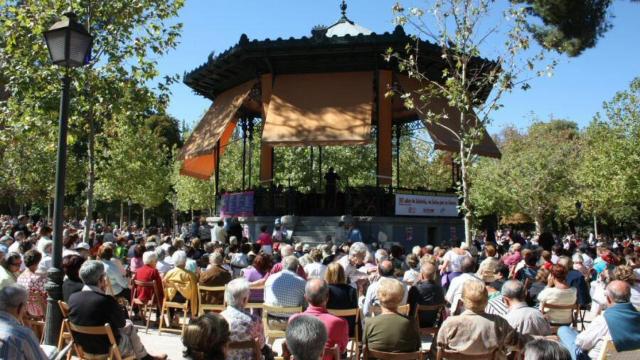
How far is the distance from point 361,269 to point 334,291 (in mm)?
2476

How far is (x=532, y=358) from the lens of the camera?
2.93 m

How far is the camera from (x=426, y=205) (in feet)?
54.9

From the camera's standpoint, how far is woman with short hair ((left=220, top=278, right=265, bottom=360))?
14.5 ft

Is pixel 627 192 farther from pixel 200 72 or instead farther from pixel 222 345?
pixel 222 345

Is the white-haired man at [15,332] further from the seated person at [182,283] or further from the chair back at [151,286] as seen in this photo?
the chair back at [151,286]

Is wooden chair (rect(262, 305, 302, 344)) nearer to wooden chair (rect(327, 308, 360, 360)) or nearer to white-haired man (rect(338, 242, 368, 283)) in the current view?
wooden chair (rect(327, 308, 360, 360))

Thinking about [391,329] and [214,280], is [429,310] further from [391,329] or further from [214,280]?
[214,280]

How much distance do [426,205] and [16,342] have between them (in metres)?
14.3

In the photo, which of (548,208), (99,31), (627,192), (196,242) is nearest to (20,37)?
(99,31)

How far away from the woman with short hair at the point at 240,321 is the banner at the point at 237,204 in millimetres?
12547

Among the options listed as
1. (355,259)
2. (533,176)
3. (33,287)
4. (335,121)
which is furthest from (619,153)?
(33,287)

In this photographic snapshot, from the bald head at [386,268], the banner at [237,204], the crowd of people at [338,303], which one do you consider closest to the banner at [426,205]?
the banner at [237,204]

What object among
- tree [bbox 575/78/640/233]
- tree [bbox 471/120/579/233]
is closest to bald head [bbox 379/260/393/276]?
tree [bbox 575/78/640/233]

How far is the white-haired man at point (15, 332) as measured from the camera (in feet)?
11.2
